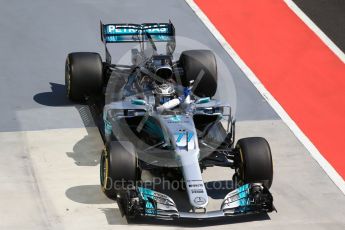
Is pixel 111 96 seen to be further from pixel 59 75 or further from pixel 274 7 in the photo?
pixel 274 7

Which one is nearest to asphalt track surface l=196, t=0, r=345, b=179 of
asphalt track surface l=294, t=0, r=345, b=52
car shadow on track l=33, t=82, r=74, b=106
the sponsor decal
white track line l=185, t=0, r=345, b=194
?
white track line l=185, t=0, r=345, b=194

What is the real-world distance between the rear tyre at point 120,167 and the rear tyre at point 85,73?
3.09m

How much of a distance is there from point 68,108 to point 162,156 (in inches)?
130

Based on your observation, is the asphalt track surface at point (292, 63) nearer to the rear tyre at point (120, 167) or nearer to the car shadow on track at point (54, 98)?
the rear tyre at point (120, 167)

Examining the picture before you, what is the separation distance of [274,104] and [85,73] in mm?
3441

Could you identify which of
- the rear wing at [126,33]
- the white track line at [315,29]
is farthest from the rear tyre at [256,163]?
the white track line at [315,29]

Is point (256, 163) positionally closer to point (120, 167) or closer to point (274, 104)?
point (120, 167)

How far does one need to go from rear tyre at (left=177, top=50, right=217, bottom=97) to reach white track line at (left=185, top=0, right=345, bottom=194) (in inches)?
49.3

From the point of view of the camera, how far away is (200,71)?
1603 cm

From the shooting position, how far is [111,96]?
51.3ft

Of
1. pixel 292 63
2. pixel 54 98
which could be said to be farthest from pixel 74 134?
pixel 292 63

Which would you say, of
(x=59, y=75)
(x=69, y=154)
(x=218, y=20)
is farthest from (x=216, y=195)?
(x=218, y=20)

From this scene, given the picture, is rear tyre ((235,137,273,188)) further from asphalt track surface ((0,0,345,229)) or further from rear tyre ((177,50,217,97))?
rear tyre ((177,50,217,97))

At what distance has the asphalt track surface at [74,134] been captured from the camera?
42.0 ft
